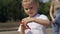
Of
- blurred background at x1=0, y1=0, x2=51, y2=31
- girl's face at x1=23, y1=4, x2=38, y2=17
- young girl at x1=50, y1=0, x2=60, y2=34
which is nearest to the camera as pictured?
girl's face at x1=23, y1=4, x2=38, y2=17

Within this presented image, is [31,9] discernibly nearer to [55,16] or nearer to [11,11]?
[55,16]

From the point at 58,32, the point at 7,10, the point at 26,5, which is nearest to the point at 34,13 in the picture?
the point at 26,5

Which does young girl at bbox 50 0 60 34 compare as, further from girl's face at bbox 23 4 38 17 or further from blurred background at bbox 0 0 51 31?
blurred background at bbox 0 0 51 31

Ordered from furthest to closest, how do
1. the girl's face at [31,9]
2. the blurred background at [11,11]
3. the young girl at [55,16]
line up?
the blurred background at [11,11] < the young girl at [55,16] < the girl's face at [31,9]

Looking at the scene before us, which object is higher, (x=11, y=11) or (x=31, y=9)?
(x=11, y=11)

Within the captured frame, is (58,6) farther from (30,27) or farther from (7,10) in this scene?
(7,10)

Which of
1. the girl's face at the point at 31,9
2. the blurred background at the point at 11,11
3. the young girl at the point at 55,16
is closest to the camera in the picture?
the girl's face at the point at 31,9

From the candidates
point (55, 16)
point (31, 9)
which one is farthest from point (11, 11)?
point (31, 9)

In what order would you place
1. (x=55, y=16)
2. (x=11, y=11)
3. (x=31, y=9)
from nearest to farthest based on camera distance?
1. (x=31, y=9)
2. (x=55, y=16)
3. (x=11, y=11)

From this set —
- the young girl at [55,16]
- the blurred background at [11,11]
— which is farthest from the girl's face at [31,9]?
the blurred background at [11,11]

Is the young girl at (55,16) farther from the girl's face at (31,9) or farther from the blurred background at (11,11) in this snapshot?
the blurred background at (11,11)

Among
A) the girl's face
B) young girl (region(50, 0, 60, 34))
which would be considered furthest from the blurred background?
the girl's face

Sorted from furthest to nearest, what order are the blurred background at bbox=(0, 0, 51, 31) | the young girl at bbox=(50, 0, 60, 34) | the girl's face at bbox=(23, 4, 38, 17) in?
the blurred background at bbox=(0, 0, 51, 31) → the young girl at bbox=(50, 0, 60, 34) → the girl's face at bbox=(23, 4, 38, 17)

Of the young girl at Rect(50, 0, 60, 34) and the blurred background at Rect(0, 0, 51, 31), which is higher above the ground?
the blurred background at Rect(0, 0, 51, 31)
